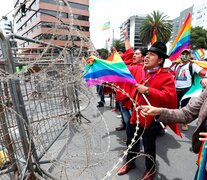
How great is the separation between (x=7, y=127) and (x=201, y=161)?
84.8 inches

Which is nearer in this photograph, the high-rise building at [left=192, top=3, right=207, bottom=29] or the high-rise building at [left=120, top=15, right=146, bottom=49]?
the high-rise building at [left=192, top=3, right=207, bottom=29]

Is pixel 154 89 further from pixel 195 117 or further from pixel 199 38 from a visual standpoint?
pixel 199 38

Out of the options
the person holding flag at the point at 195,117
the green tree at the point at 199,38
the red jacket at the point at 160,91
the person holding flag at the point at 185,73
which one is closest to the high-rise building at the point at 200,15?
the green tree at the point at 199,38

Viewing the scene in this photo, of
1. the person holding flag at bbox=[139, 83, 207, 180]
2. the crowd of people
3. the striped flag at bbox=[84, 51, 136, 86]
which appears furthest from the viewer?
the striped flag at bbox=[84, 51, 136, 86]

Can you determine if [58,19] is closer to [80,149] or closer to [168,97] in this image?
[168,97]

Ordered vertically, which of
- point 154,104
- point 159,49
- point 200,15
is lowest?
point 154,104

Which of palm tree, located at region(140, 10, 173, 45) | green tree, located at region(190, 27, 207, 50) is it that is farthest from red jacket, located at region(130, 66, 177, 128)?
green tree, located at region(190, 27, 207, 50)

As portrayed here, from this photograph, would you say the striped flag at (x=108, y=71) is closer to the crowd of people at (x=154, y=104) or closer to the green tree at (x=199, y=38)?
the crowd of people at (x=154, y=104)

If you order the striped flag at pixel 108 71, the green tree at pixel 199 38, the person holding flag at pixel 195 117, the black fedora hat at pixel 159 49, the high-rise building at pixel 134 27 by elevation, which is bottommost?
the person holding flag at pixel 195 117

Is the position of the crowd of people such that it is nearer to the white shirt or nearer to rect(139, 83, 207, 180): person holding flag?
rect(139, 83, 207, 180): person holding flag

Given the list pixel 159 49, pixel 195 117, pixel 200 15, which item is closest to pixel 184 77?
pixel 159 49

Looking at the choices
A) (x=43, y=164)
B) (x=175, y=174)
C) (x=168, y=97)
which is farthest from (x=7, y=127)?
(x=175, y=174)

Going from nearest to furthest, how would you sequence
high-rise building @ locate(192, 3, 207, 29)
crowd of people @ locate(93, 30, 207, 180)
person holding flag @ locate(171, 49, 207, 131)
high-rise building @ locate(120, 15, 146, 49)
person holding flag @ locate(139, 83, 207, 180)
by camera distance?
person holding flag @ locate(139, 83, 207, 180), crowd of people @ locate(93, 30, 207, 180), person holding flag @ locate(171, 49, 207, 131), high-rise building @ locate(192, 3, 207, 29), high-rise building @ locate(120, 15, 146, 49)

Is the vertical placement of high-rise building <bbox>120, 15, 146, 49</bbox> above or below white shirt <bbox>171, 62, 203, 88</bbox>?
above
